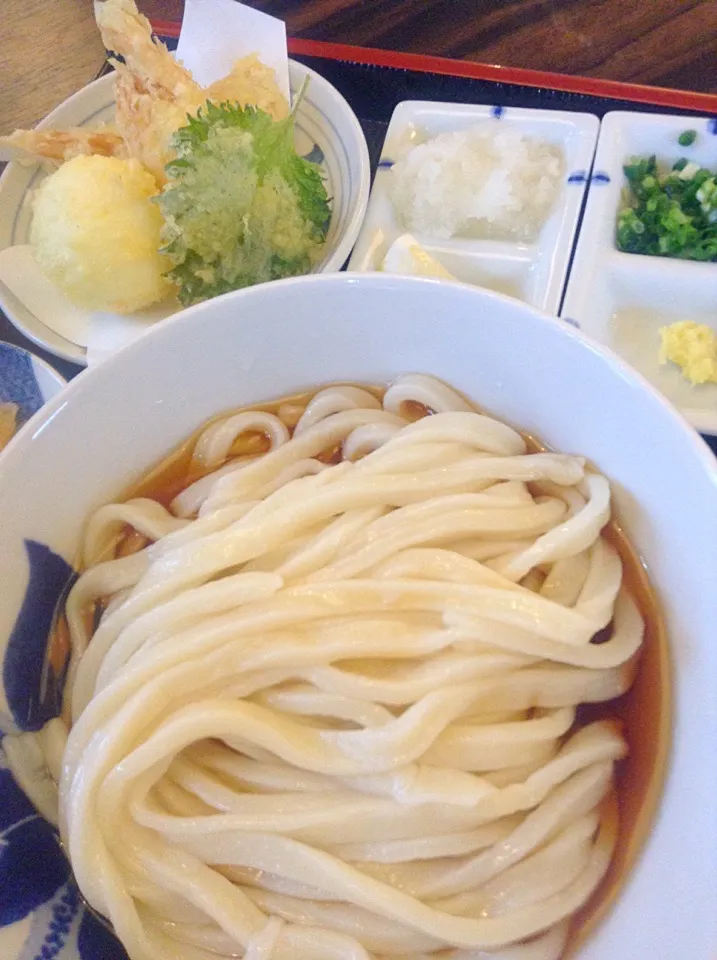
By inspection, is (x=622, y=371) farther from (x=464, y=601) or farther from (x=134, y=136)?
(x=134, y=136)

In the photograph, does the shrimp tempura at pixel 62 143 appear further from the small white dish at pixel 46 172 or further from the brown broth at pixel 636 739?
the brown broth at pixel 636 739

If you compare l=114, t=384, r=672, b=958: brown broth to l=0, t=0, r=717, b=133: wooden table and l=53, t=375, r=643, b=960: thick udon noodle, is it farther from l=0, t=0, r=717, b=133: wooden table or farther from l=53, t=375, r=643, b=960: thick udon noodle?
l=0, t=0, r=717, b=133: wooden table

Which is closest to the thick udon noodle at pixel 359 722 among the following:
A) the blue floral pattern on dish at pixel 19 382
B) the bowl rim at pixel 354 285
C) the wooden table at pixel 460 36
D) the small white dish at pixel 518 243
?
the bowl rim at pixel 354 285

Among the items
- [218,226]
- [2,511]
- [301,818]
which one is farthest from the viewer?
[218,226]

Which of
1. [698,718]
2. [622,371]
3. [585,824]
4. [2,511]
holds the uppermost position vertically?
[622,371]

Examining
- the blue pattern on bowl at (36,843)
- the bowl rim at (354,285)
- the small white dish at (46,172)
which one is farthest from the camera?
the small white dish at (46,172)

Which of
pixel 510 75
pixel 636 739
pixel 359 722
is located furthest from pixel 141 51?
pixel 636 739

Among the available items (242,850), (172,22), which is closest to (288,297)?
(242,850)

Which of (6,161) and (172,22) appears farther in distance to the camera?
(172,22)
